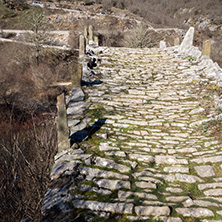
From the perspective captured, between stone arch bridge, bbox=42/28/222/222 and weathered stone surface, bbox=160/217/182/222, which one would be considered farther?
stone arch bridge, bbox=42/28/222/222

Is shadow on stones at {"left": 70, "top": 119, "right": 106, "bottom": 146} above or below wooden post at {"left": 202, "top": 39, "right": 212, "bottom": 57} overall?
below

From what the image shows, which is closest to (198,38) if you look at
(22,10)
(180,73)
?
(180,73)

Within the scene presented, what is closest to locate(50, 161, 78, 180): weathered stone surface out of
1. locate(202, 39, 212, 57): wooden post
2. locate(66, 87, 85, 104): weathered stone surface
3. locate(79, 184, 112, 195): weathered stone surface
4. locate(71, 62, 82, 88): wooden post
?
locate(79, 184, 112, 195): weathered stone surface

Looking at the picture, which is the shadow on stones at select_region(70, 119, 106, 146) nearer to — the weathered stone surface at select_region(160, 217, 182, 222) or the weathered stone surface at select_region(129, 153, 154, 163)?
the weathered stone surface at select_region(129, 153, 154, 163)

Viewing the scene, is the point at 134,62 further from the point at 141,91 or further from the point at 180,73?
the point at 141,91

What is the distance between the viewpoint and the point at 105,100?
5.82 m

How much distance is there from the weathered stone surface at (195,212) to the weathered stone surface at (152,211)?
16 cm

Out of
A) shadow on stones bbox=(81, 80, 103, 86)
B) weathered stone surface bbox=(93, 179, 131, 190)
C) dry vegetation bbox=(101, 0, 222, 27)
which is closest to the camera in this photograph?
weathered stone surface bbox=(93, 179, 131, 190)

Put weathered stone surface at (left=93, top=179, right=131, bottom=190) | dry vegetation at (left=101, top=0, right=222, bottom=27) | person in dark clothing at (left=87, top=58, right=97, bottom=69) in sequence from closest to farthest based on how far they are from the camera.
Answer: weathered stone surface at (left=93, top=179, right=131, bottom=190) → person in dark clothing at (left=87, top=58, right=97, bottom=69) → dry vegetation at (left=101, top=0, right=222, bottom=27)

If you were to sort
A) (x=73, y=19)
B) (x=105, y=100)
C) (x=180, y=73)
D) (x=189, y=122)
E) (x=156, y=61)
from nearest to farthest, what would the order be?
(x=189, y=122), (x=105, y=100), (x=180, y=73), (x=156, y=61), (x=73, y=19)

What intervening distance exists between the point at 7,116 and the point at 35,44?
929 cm

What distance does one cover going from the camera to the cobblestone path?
7.86 feet

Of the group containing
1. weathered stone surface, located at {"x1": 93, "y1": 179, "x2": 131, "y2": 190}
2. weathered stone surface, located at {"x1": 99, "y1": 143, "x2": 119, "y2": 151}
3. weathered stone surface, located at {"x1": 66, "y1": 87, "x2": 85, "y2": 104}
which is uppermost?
weathered stone surface, located at {"x1": 66, "y1": 87, "x2": 85, "y2": 104}

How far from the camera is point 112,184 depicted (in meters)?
2.81
